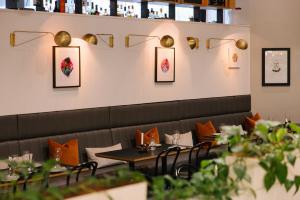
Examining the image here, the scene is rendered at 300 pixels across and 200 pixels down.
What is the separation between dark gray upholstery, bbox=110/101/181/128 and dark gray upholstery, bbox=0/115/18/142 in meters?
1.72

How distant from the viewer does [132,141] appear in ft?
28.9

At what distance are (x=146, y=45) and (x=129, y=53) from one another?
40 cm

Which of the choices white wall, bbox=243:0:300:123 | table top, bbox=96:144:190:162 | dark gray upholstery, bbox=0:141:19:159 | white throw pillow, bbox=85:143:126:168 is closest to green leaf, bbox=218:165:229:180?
table top, bbox=96:144:190:162

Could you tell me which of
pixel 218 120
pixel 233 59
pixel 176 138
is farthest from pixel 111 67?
pixel 233 59

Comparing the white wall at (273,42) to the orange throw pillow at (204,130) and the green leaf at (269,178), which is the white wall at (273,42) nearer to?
the orange throw pillow at (204,130)

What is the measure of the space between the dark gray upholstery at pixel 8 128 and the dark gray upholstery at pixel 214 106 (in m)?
3.34

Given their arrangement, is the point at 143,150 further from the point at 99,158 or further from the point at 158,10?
the point at 158,10

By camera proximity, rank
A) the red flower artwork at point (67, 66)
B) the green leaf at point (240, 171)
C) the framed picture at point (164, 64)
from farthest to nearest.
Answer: the framed picture at point (164, 64)
the red flower artwork at point (67, 66)
the green leaf at point (240, 171)

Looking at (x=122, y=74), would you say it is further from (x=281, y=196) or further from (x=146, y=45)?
(x=281, y=196)

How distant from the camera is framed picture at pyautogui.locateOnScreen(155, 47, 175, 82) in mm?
9352

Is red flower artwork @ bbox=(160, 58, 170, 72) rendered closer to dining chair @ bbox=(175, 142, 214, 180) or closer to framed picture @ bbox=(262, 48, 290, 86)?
dining chair @ bbox=(175, 142, 214, 180)

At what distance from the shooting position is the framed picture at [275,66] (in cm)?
1143

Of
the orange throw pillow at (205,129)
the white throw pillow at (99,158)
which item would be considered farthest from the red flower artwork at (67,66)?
the orange throw pillow at (205,129)

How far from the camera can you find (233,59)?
10781mm
